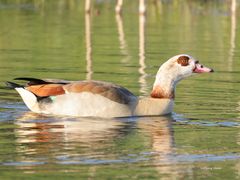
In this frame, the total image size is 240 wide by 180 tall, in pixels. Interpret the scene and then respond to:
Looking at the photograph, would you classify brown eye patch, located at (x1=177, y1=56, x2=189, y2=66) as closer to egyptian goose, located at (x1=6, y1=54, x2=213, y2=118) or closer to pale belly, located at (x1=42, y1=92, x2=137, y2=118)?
egyptian goose, located at (x1=6, y1=54, x2=213, y2=118)

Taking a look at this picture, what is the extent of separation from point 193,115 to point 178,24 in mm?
15542

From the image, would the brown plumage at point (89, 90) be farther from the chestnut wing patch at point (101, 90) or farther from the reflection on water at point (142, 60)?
the reflection on water at point (142, 60)

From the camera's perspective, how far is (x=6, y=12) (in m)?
31.9

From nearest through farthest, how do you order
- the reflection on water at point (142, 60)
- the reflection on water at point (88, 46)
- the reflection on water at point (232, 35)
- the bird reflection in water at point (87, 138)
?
1. the bird reflection in water at point (87, 138)
2. the reflection on water at point (142, 60)
3. the reflection on water at point (88, 46)
4. the reflection on water at point (232, 35)

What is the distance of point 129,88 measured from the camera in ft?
53.6

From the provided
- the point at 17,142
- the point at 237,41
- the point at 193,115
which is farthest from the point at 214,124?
the point at 237,41

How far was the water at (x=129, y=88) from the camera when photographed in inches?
408

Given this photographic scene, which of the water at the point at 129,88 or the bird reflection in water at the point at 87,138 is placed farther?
the bird reflection in water at the point at 87,138

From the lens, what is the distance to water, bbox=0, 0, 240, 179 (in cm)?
1038

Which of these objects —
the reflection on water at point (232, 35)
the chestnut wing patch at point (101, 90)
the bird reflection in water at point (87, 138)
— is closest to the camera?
the bird reflection in water at point (87, 138)

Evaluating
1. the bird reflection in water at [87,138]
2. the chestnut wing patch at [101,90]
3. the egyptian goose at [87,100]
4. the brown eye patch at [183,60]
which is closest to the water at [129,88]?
the bird reflection in water at [87,138]

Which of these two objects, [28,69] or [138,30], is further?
[138,30]

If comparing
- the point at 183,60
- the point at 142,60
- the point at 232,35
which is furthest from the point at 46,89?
the point at 232,35

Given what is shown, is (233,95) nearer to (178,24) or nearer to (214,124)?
(214,124)
